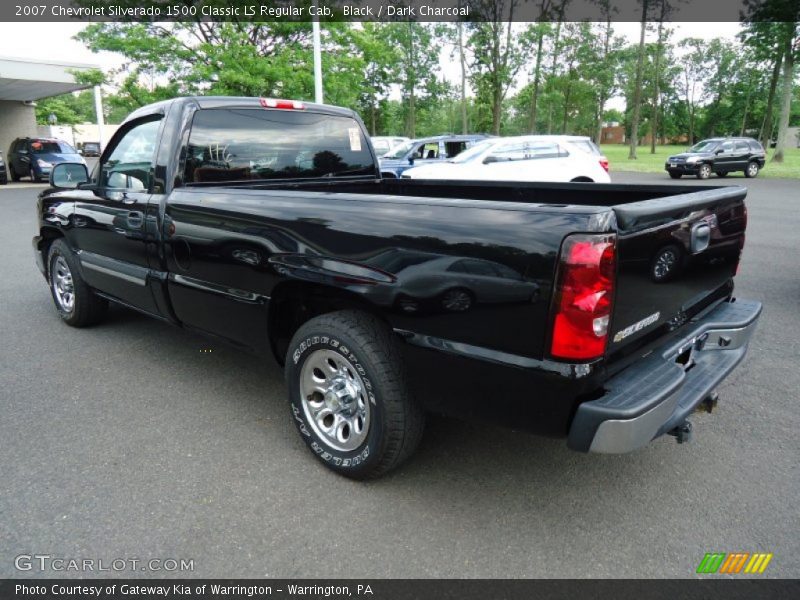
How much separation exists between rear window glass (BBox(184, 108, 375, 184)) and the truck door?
372mm

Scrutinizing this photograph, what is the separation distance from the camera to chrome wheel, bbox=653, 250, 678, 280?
224cm

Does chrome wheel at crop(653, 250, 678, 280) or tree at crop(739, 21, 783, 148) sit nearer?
chrome wheel at crop(653, 250, 678, 280)

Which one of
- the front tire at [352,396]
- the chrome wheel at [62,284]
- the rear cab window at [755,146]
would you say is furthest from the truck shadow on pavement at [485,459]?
the rear cab window at [755,146]

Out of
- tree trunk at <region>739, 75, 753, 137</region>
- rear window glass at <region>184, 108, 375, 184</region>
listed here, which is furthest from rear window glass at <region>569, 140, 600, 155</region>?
tree trunk at <region>739, 75, 753, 137</region>

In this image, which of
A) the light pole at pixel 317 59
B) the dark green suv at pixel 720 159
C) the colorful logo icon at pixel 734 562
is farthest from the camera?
the dark green suv at pixel 720 159

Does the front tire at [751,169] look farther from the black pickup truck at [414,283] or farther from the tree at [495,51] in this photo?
the black pickup truck at [414,283]

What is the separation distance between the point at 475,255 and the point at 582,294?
0.42m

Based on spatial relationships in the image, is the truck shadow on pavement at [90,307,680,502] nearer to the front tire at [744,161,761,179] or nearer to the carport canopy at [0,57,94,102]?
the carport canopy at [0,57,94,102]

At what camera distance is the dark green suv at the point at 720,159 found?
76.9 feet

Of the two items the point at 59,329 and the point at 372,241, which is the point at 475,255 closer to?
the point at 372,241

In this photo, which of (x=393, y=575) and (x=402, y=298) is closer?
(x=393, y=575)

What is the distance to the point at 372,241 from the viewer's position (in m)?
2.41

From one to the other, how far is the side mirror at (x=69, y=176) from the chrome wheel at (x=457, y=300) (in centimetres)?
368

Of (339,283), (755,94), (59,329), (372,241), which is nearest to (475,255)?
(372,241)
